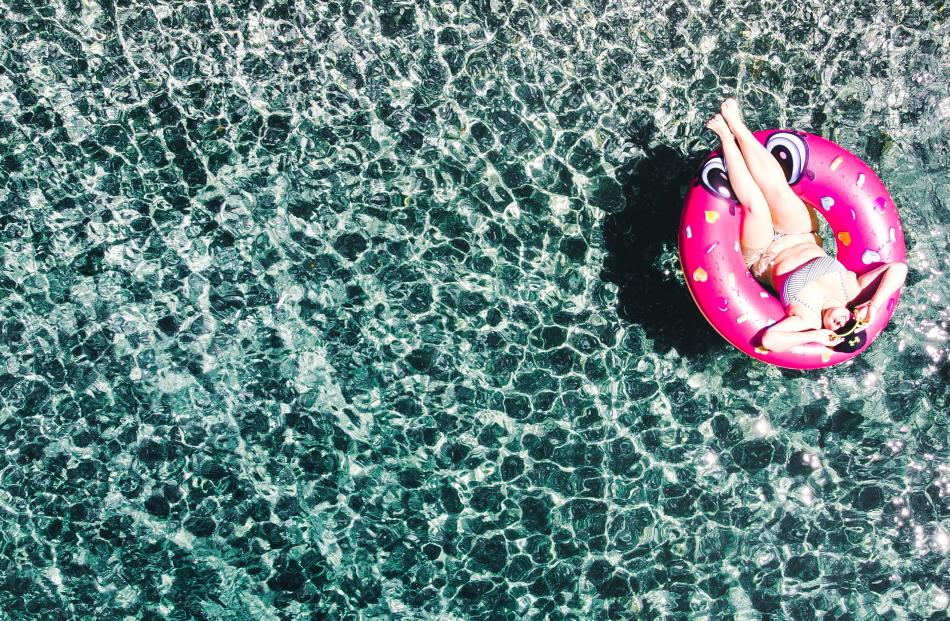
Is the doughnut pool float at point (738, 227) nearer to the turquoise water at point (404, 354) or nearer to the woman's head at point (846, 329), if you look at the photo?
the woman's head at point (846, 329)

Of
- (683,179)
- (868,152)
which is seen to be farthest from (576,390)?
(868,152)

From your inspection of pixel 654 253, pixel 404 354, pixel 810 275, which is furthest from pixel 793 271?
pixel 404 354

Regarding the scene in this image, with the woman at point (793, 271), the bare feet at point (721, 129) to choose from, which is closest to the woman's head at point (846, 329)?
the woman at point (793, 271)

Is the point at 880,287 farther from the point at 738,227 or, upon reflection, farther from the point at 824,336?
Result: the point at 738,227

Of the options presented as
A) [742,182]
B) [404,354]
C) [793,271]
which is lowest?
[404,354]

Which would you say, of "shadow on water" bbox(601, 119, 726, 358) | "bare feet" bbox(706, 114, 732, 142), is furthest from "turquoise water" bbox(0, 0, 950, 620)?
"bare feet" bbox(706, 114, 732, 142)
